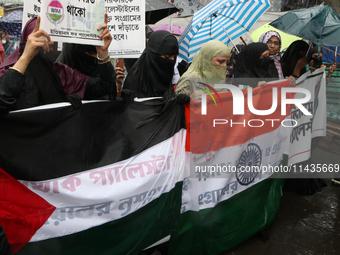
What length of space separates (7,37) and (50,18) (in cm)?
949

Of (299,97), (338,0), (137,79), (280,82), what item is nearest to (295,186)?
(299,97)

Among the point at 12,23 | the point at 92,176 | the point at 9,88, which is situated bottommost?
the point at 92,176

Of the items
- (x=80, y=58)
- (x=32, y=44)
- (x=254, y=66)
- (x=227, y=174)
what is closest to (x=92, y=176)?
(x=32, y=44)

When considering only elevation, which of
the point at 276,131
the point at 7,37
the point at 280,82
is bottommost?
the point at 276,131

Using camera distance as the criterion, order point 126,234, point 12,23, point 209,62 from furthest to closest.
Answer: point 12,23 < point 209,62 < point 126,234

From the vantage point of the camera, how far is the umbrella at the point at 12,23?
894 centimetres

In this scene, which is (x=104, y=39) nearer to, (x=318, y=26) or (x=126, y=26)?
(x=126, y=26)

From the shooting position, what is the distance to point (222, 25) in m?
5.00

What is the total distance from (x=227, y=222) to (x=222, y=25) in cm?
325

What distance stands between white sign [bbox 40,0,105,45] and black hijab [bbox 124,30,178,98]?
0.90m

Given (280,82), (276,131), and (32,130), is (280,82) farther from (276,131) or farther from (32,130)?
(32,130)

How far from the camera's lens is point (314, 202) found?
434 centimetres

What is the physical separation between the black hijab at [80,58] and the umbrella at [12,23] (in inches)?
293

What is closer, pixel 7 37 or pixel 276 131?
pixel 276 131
